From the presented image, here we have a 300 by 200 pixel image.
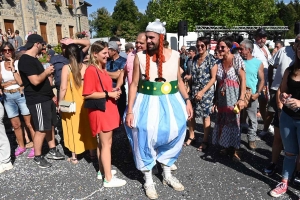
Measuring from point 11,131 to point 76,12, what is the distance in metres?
20.6

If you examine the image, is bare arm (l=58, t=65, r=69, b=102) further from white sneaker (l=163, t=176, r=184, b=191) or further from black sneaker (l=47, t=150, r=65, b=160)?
white sneaker (l=163, t=176, r=184, b=191)

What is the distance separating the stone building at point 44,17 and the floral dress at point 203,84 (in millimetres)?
16367

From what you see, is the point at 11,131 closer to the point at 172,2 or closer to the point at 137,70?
the point at 137,70

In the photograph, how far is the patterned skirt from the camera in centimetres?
267

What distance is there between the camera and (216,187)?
3.03m

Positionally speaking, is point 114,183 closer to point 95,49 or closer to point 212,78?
point 95,49

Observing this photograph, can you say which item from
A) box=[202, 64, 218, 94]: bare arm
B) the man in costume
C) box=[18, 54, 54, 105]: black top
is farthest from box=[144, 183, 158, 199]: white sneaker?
→ box=[18, 54, 54, 105]: black top

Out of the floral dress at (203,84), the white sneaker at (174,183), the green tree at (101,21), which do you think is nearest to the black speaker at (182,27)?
the floral dress at (203,84)

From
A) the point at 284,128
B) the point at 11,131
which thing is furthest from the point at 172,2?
the point at 284,128

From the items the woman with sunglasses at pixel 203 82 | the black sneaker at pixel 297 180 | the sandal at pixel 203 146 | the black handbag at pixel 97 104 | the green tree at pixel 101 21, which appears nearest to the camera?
the black handbag at pixel 97 104

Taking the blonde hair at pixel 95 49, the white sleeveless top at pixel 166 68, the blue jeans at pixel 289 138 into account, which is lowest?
the blue jeans at pixel 289 138

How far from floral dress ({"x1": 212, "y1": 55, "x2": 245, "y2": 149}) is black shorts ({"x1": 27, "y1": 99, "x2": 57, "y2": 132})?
247 centimetres

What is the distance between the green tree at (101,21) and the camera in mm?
53644

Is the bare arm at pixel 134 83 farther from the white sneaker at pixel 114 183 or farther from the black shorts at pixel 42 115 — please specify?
the black shorts at pixel 42 115
